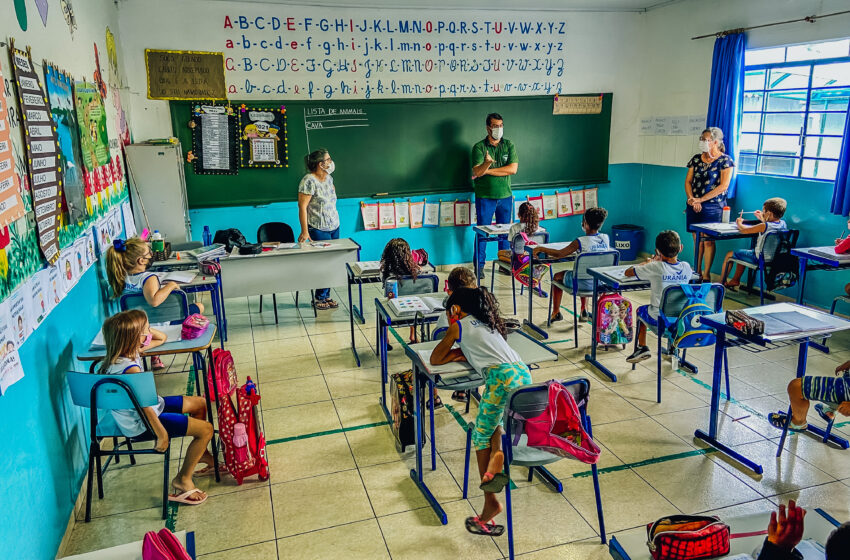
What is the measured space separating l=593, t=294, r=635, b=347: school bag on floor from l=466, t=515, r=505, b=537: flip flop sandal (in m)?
2.32

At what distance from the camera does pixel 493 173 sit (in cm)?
751

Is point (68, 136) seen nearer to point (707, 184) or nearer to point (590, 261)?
point (590, 261)

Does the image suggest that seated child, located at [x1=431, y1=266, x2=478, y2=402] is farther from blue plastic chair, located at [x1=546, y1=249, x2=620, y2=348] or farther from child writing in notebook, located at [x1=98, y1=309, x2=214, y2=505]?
blue plastic chair, located at [x1=546, y1=249, x2=620, y2=348]

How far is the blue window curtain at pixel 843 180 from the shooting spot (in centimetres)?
559

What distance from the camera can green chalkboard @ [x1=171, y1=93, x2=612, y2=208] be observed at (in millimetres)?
7109

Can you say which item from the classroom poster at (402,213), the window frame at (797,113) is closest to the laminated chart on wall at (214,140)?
the classroom poster at (402,213)

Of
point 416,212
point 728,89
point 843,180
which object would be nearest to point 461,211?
point 416,212

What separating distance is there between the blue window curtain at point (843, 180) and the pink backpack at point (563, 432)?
15.2 ft

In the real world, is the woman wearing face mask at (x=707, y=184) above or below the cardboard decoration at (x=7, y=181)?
below

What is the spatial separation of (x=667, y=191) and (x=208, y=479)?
6.83 meters

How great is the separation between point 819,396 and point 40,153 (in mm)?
4174

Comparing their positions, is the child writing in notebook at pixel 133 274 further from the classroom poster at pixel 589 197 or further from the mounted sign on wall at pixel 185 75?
the classroom poster at pixel 589 197

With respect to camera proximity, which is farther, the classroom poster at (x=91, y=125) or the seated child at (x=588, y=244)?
the seated child at (x=588, y=244)

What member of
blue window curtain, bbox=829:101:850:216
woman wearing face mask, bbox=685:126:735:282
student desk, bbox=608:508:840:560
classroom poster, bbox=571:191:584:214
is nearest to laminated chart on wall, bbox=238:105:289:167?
classroom poster, bbox=571:191:584:214
